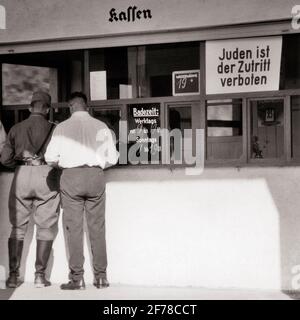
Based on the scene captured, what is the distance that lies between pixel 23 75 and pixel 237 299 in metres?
3.53

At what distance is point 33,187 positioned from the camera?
9.47 meters

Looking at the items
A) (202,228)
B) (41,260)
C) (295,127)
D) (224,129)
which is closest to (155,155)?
(224,129)

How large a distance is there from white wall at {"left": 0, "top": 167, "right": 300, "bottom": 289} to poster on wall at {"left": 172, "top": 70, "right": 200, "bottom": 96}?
84 centimetres

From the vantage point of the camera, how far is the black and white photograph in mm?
9109

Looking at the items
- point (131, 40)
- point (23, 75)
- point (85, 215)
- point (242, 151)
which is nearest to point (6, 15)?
point (23, 75)

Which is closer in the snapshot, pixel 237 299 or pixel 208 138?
pixel 237 299

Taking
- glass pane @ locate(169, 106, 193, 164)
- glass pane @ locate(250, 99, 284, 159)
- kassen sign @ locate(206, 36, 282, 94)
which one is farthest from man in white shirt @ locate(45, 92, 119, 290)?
glass pane @ locate(250, 99, 284, 159)

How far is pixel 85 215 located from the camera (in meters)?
9.59

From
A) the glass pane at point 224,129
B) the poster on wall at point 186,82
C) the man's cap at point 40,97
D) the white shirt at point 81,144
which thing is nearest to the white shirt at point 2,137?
the man's cap at point 40,97

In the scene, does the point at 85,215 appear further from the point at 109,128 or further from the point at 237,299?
the point at 237,299

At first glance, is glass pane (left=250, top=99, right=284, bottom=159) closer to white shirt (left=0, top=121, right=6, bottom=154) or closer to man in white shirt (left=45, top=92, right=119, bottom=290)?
man in white shirt (left=45, top=92, right=119, bottom=290)

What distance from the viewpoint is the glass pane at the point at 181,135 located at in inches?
375

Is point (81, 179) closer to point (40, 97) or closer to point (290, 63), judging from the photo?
point (40, 97)

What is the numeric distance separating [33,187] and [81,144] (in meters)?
0.74
